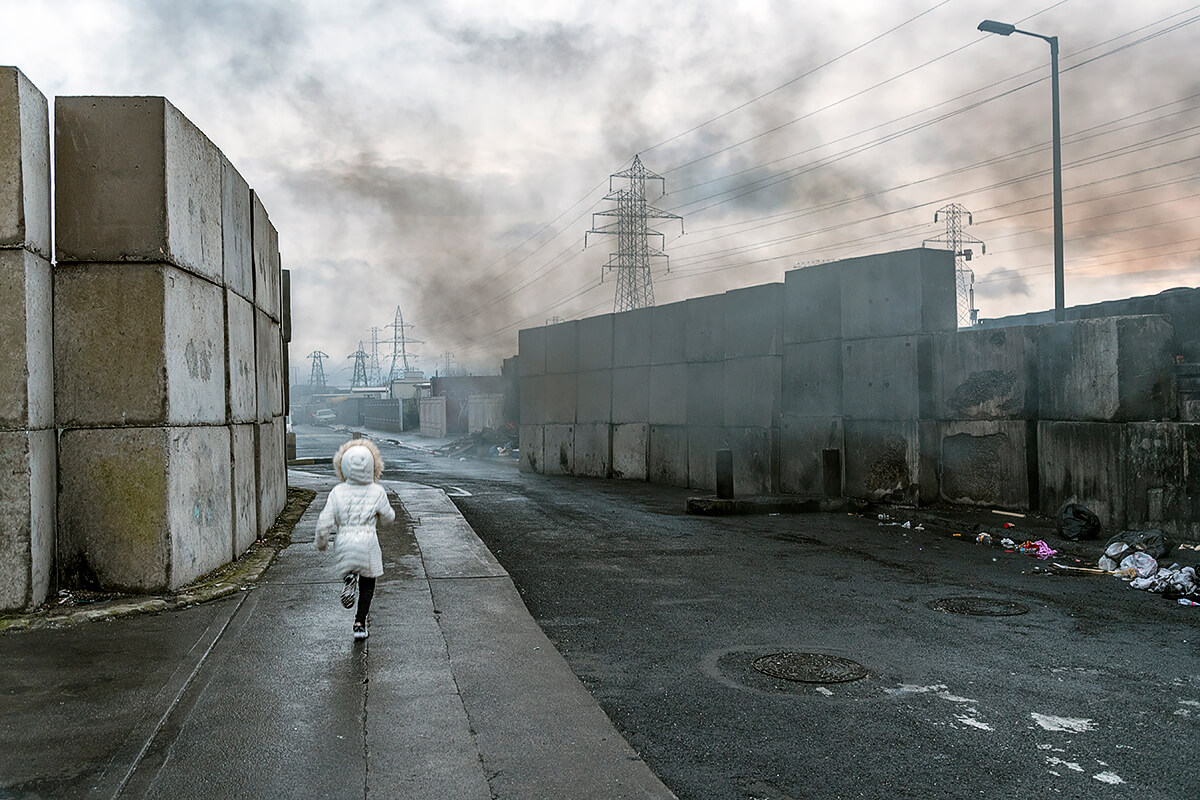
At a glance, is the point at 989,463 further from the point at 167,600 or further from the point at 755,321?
the point at 167,600

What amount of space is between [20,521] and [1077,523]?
1001 centimetres

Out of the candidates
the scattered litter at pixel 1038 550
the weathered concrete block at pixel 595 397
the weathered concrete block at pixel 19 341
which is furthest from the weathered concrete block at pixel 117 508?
the weathered concrete block at pixel 595 397

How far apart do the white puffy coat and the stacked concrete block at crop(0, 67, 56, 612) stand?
6.55ft

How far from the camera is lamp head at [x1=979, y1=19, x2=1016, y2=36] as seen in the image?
14.3 meters

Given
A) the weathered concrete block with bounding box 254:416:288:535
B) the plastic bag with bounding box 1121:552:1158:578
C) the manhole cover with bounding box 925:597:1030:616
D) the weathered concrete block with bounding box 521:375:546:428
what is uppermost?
the weathered concrete block with bounding box 521:375:546:428

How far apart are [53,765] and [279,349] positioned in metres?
9.29

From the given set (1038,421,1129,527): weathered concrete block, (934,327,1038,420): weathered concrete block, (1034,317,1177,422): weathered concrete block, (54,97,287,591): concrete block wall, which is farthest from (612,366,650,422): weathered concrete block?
(54,97,287,591): concrete block wall

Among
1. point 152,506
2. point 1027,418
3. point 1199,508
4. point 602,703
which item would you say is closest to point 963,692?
point 602,703

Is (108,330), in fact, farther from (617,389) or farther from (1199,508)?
(617,389)

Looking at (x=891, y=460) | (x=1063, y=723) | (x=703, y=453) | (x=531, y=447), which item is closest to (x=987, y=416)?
(x=891, y=460)

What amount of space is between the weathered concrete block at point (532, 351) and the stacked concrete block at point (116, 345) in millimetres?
18635

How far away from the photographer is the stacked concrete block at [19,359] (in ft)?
18.6

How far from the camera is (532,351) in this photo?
25656mm

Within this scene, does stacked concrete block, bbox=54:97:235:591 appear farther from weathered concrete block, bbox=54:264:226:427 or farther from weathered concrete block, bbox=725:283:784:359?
weathered concrete block, bbox=725:283:784:359
